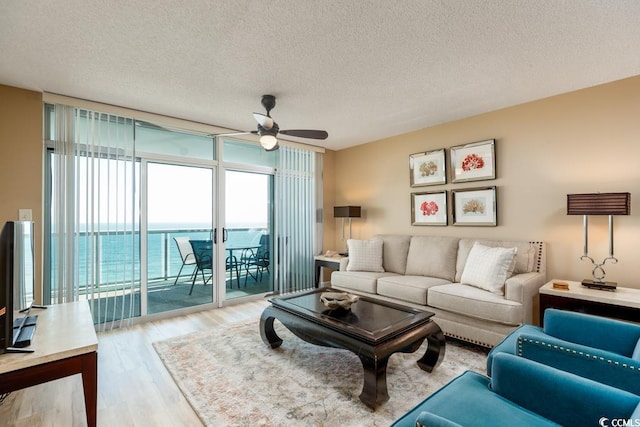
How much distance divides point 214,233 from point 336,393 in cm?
283

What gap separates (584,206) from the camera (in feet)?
8.80

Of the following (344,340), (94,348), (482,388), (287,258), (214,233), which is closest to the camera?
(482,388)

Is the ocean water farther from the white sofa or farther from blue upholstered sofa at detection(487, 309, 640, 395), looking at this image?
blue upholstered sofa at detection(487, 309, 640, 395)

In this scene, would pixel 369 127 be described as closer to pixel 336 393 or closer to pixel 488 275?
pixel 488 275

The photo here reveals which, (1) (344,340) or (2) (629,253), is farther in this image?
(2) (629,253)

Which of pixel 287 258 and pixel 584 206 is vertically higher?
pixel 584 206

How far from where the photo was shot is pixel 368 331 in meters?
2.10

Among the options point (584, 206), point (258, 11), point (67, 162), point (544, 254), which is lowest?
point (544, 254)

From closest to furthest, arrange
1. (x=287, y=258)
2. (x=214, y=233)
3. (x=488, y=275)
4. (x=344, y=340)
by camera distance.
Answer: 1. (x=344, y=340)
2. (x=488, y=275)
3. (x=214, y=233)
4. (x=287, y=258)

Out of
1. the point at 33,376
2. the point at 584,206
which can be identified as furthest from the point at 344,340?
the point at 584,206

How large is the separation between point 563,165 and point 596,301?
144 centimetres

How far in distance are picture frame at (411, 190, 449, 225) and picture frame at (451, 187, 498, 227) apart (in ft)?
0.42

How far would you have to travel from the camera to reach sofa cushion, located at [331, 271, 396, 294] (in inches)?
150

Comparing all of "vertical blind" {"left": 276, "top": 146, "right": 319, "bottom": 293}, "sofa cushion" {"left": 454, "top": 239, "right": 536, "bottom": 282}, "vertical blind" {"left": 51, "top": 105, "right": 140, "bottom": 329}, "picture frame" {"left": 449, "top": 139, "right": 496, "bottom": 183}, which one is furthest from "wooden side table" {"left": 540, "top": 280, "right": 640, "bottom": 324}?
"vertical blind" {"left": 51, "top": 105, "right": 140, "bottom": 329}
